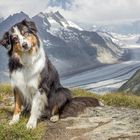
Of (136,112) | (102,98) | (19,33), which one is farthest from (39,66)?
(102,98)

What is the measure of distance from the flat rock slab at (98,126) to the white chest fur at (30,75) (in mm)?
1168

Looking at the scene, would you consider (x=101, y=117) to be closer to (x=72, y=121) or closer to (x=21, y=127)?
(x=72, y=121)

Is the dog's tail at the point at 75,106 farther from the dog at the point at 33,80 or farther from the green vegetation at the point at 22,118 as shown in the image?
the green vegetation at the point at 22,118

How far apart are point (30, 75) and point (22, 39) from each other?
1278 millimetres

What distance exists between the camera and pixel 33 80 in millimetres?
12586

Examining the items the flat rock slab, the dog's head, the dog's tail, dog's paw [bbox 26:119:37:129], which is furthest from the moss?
the dog's tail

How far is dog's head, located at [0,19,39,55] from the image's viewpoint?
1169cm

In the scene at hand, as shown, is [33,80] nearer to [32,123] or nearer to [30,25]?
[32,123]

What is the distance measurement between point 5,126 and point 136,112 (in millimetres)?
5279

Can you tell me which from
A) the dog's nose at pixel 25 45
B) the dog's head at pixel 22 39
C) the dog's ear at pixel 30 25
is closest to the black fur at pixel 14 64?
the dog's head at pixel 22 39

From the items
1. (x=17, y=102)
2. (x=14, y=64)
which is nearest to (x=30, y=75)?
(x=14, y=64)

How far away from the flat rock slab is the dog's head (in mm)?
2208

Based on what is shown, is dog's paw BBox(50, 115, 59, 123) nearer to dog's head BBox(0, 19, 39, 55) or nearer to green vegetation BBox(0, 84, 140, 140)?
green vegetation BBox(0, 84, 140, 140)

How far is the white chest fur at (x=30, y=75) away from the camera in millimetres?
12406
